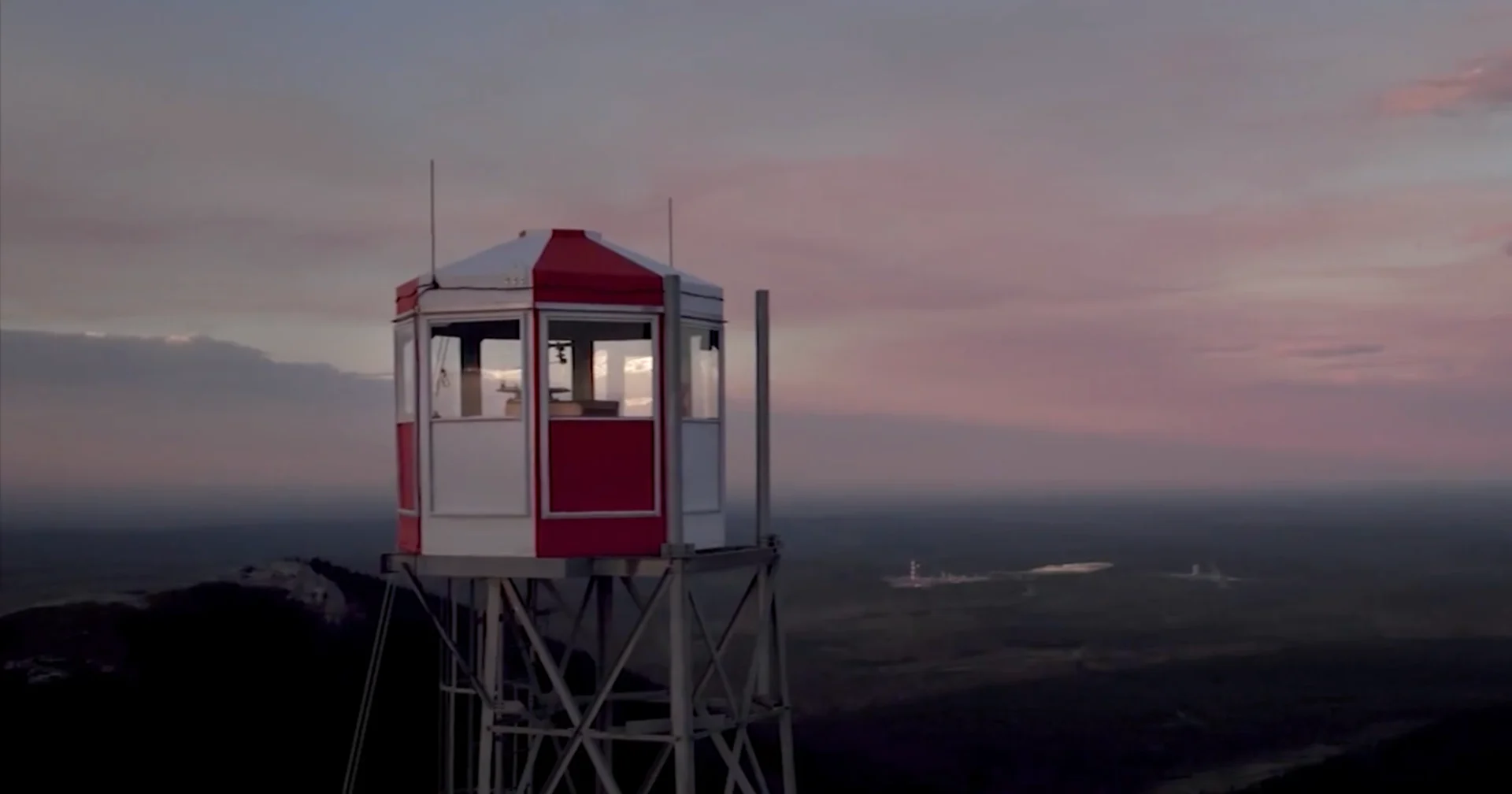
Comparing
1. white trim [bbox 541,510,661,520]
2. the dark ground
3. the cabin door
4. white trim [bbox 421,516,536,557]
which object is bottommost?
the dark ground

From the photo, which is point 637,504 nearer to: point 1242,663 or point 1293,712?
point 1293,712

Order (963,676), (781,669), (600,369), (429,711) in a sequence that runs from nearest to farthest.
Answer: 1. (600,369)
2. (781,669)
3. (429,711)
4. (963,676)

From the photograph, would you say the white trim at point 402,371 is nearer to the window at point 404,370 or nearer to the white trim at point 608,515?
the window at point 404,370

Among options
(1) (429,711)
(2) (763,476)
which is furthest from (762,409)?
(1) (429,711)

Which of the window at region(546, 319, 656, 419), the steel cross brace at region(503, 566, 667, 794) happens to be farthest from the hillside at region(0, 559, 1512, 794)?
the window at region(546, 319, 656, 419)

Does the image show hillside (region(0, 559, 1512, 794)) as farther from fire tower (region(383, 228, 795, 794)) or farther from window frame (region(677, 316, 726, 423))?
window frame (region(677, 316, 726, 423))

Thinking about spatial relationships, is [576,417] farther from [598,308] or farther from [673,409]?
[598,308]
